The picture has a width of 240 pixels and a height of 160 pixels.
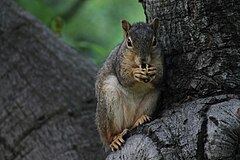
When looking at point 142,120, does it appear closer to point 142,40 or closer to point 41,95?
point 142,40

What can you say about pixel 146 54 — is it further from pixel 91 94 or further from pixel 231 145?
pixel 91 94

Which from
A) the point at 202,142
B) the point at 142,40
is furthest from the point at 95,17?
the point at 202,142

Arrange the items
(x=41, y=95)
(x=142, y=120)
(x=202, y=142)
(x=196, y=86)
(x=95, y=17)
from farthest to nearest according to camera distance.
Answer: (x=95, y=17) → (x=41, y=95) → (x=142, y=120) → (x=196, y=86) → (x=202, y=142)

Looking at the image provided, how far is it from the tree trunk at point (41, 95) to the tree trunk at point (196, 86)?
4.23 feet

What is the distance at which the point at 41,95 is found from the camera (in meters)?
5.13

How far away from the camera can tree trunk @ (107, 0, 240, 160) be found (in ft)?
10.8

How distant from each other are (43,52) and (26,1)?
68cm

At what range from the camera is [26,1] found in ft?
19.1

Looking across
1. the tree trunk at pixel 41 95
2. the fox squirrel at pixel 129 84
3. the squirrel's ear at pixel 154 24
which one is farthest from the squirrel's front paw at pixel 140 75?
the tree trunk at pixel 41 95

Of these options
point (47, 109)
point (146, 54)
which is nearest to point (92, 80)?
point (47, 109)

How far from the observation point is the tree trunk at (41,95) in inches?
196

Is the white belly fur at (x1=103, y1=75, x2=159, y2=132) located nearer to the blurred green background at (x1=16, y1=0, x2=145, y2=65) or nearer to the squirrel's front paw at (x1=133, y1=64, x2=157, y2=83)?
the squirrel's front paw at (x1=133, y1=64, x2=157, y2=83)

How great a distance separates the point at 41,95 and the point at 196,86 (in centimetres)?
177

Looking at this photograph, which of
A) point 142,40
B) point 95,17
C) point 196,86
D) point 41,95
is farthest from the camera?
point 95,17
